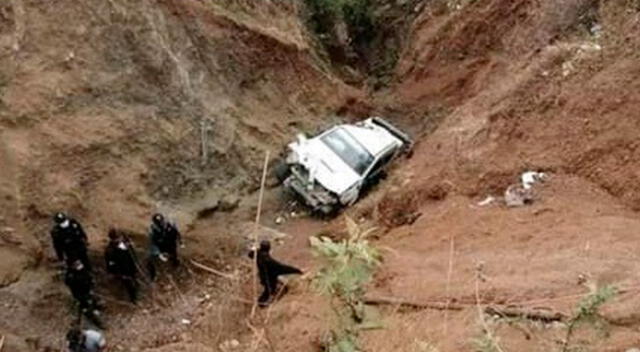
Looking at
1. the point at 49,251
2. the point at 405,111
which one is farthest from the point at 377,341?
the point at 405,111

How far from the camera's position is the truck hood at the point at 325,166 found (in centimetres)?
1498

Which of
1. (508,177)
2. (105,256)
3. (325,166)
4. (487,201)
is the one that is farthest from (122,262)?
(508,177)

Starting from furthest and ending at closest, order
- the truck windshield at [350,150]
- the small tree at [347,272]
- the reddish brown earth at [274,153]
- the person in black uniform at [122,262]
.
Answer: the truck windshield at [350,150] → the person in black uniform at [122,262] → the reddish brown earth at [274,153] → the small tree at [347,272]

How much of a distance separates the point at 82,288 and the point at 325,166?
4355 millimetres

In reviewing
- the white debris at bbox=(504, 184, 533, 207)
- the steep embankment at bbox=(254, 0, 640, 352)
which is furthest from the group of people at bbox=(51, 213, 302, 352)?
the white debris at bbox=(504, 184, 533, 207)

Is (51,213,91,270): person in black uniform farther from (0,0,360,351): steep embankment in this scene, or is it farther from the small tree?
the small tree

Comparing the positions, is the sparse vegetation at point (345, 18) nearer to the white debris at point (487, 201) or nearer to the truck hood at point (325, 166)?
the truck hood at point (325, 166)

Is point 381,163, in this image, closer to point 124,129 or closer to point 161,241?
point 124,129

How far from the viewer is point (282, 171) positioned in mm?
15617

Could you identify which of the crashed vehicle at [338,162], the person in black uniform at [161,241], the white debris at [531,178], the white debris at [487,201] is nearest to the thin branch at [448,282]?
the white debris at [487,201]

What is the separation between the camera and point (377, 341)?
9.34 m

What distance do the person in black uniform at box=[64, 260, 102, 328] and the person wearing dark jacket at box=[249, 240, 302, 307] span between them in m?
1.94

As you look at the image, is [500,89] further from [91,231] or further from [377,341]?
[377,341]

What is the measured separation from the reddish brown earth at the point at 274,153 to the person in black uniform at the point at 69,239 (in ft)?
2.09
